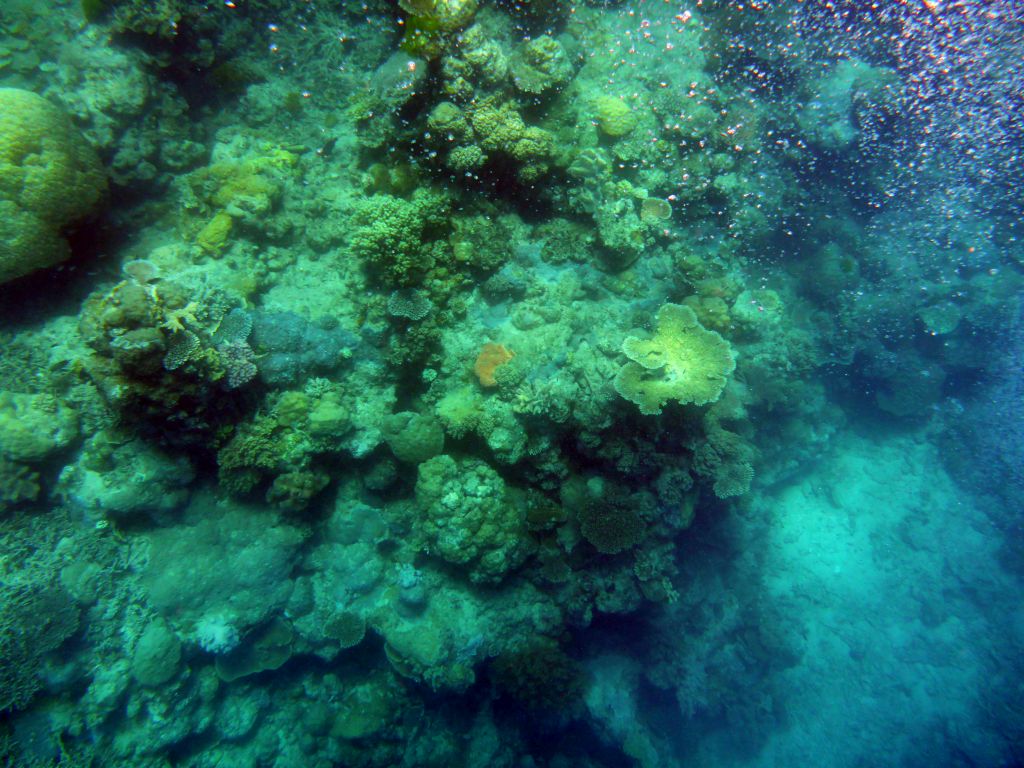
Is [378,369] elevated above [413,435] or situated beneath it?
elevated above

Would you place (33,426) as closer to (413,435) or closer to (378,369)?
(378,369)

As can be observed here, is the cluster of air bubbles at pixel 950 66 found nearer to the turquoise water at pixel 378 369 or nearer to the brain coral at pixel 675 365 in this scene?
the turquoise water at pixel 378 369

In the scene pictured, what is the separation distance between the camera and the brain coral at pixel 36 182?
5.47 m

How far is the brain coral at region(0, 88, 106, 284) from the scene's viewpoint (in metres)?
5.47

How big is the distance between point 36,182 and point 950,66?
63.6 ft

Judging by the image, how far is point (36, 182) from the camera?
5625 millimetres

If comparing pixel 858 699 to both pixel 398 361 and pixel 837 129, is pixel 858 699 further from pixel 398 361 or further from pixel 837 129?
pixel 398 361

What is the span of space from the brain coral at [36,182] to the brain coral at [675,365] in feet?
24.3

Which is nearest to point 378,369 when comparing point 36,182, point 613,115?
point 36,182

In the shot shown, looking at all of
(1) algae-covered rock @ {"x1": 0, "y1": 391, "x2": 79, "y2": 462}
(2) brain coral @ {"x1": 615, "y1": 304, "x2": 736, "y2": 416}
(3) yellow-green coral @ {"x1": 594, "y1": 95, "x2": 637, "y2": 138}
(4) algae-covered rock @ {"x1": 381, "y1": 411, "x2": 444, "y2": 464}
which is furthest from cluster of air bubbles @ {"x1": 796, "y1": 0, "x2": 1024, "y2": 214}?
(1) algae-covered rock @ {"x1": 0, "y1": 391, "x2": 79, "y2": 462}

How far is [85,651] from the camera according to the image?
6.56 metres

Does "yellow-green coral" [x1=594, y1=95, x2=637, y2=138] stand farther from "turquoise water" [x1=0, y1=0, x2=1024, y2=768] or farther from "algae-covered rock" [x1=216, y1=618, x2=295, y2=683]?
"algae-covered rock" [x1=216, y1=618, x2=295, y2=683]

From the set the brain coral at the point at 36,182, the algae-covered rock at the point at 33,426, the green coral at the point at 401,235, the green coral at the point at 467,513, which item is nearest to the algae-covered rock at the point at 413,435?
the green coral at the point at 467,513

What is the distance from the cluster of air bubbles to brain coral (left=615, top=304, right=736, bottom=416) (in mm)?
9848
